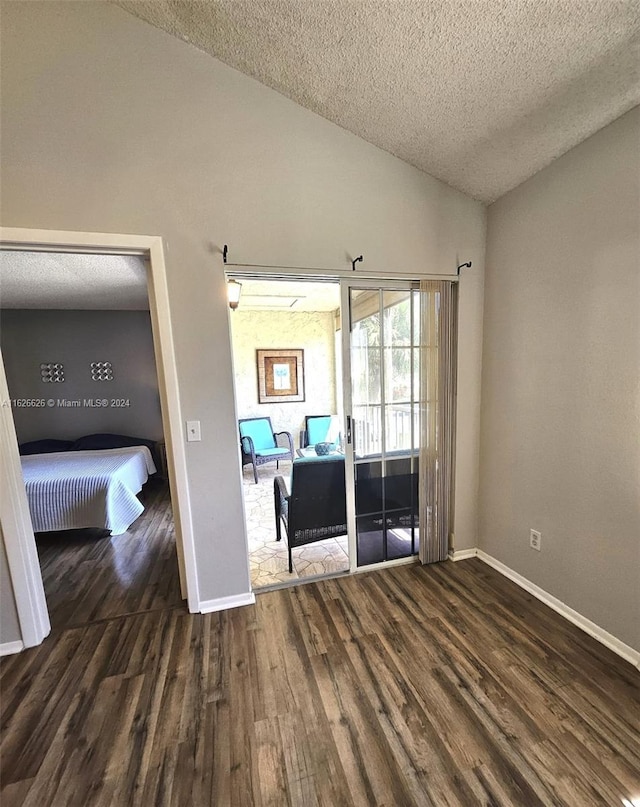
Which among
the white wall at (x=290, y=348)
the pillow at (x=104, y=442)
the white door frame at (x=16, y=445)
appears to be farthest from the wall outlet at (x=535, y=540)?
the pillow at (x=104, y=442)

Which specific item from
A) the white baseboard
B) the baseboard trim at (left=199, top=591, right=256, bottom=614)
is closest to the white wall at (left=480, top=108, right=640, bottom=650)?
the baseboard trim at (left=199, top=591, right=256, bottom=614)

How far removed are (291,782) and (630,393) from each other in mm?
2113

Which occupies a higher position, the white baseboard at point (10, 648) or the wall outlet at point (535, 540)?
the wall outlet at point (535, 540)

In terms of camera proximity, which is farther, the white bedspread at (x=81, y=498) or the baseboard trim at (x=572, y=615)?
the white bedspread at (x=81, y=498)

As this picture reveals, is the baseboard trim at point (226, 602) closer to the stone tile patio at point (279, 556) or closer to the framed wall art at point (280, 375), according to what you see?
the stone tile patio at point (279, 556)

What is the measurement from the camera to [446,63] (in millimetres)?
1426

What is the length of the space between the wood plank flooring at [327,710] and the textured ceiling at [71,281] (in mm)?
2314

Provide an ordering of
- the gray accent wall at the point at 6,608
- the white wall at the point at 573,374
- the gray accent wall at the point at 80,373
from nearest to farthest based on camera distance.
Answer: the white wall at the point at 573,374, the gray accent wall at the point at 6,608, the gray accent wall at the point at 80,373

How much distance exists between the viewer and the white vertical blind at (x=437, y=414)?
2.18 metres

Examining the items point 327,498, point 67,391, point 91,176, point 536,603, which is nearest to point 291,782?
point 327,498

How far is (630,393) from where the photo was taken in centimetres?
149

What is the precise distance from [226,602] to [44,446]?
3882 mm

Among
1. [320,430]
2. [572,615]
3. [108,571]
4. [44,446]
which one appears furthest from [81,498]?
[572,615]

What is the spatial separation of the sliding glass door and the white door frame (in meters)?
1.06
